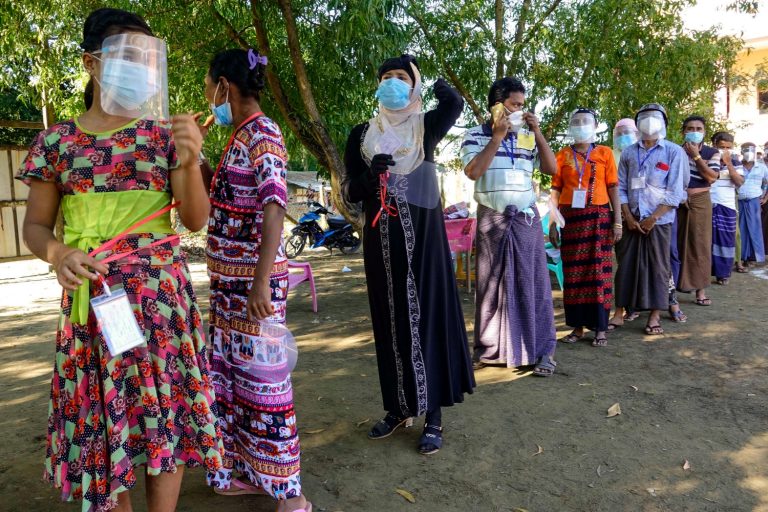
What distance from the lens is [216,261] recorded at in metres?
2.63

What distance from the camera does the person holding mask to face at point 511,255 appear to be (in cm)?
438

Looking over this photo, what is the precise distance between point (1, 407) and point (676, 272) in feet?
19.5

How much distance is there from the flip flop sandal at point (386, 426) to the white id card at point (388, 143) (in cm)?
142

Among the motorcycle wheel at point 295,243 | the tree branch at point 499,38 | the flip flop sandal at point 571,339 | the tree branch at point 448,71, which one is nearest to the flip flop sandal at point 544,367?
the flip flop sandal at point 571,339

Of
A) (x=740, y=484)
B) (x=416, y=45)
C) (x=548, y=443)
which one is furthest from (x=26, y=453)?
(x=416, y=45)

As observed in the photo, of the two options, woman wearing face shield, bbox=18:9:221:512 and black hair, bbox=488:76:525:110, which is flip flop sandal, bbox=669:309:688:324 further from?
woman wearing face shield, bbox=18:9:221:512

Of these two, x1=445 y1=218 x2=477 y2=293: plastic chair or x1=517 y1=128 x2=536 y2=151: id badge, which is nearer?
x1=517 y1=128 x2=536 y2=151: id badge

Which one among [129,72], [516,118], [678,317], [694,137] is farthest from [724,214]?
[129,72]

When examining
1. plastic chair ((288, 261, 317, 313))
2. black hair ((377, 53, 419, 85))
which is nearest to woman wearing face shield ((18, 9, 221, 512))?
black hair ((377, 53, 419, 85))

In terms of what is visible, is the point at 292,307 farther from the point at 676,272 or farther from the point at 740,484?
the point at 740,484

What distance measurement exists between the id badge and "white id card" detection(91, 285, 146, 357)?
3061mm

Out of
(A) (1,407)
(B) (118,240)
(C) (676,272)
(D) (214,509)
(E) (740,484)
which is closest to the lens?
(B) (118,240)

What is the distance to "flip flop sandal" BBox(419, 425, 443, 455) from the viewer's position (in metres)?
3.34

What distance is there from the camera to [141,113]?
2.02 metres
